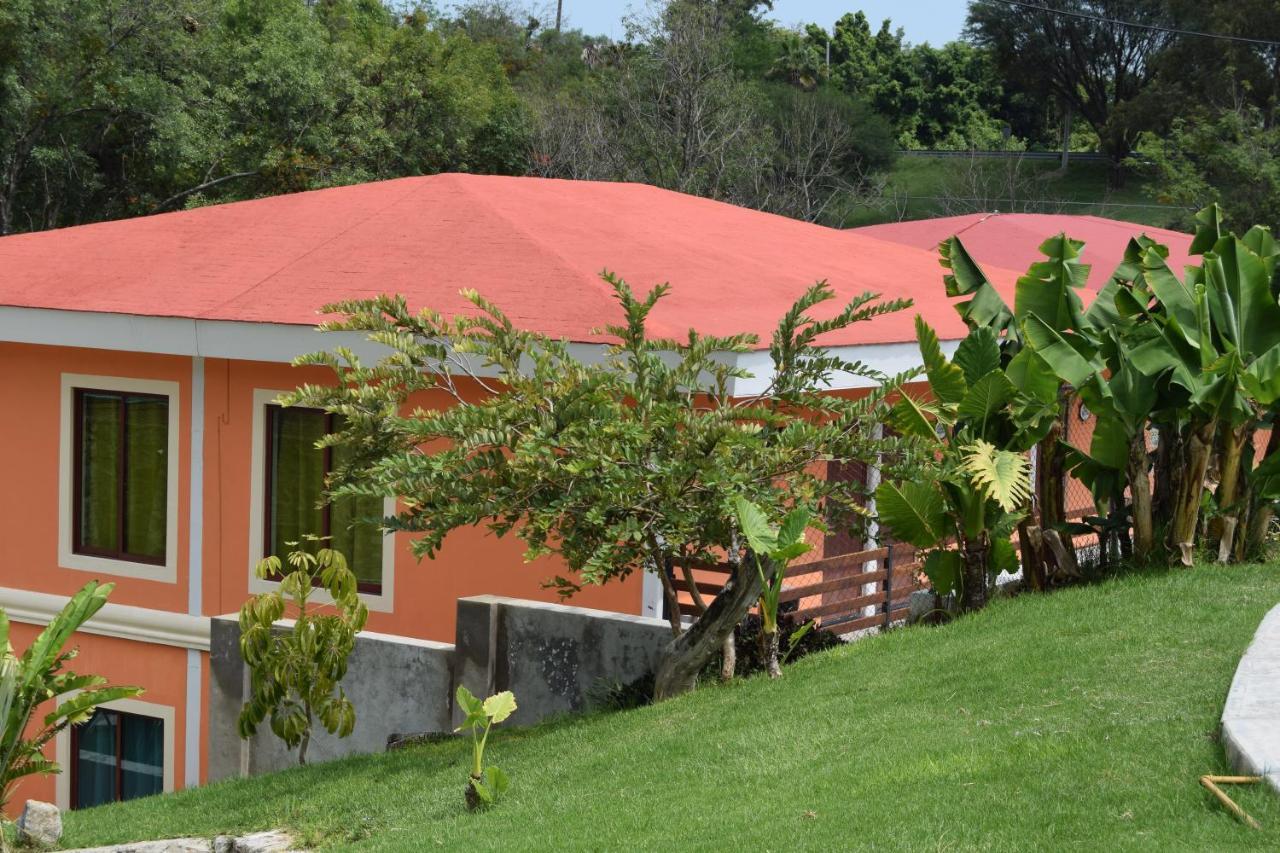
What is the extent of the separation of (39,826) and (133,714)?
4658 millimetres

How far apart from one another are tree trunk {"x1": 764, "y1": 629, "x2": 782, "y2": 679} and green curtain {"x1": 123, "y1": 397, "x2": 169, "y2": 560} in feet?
21.1

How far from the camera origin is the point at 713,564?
10.5 m

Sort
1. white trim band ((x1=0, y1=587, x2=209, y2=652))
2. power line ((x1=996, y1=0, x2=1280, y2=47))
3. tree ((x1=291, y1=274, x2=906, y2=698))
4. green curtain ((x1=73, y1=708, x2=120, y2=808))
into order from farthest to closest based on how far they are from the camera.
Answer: power line ((x1=996, y1=0, x2=1280, y2=47)), green curtain ((x1=73, y1=708, x2=120, y2=808)), white trim band ((x1=0, y1=587, x2=209, y2=652)), tree ((x1=291, y1=274, x2=906, y2=698))

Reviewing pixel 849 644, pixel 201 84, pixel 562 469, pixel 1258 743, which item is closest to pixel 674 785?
pixel 562 469

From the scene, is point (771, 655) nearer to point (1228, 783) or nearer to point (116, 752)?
point (1228, 783)

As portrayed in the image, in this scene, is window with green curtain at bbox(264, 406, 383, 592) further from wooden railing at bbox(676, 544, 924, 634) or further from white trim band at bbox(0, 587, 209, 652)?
wooden railing at bbox(676, 544, 924, 634)

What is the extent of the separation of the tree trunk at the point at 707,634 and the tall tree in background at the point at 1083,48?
55.8m

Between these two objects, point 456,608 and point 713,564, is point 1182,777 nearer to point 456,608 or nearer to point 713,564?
point 713,564

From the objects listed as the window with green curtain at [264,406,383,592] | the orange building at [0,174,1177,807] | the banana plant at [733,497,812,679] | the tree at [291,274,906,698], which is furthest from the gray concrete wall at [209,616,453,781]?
the banana plant at [733,497,812,679]

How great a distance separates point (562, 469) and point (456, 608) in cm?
368

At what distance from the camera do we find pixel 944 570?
444 inches

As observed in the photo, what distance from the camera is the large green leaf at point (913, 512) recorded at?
34.4 ft

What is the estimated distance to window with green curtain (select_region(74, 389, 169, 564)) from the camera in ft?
45.2

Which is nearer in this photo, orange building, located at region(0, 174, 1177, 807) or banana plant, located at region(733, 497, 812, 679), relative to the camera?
banana plant, located at region(733, 497, 812, 679)
